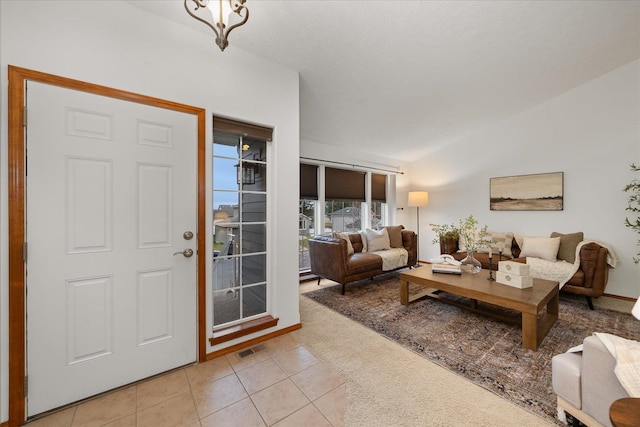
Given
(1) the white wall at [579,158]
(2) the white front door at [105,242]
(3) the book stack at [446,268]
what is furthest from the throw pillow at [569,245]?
(2) the white front door at [105,242]

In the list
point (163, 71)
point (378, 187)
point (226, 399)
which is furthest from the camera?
point (378, 187)

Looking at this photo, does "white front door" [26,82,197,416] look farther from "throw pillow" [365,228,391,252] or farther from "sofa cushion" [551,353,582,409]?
"throw pillow" [365,228,391,252]

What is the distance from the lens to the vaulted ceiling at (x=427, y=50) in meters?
1.99

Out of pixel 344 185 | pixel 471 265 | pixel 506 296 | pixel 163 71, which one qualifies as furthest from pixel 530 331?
pixel 163 71

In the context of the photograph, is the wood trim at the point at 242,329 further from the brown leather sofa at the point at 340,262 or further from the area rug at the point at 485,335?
the brown leather sofa at the point at 340,262

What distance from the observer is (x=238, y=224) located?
2236 mm

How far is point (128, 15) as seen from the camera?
1.69 meters

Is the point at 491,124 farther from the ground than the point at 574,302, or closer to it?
farther from the ground

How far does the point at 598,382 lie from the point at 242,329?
2192 mm

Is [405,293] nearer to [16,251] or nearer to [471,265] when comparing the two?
[471,265]

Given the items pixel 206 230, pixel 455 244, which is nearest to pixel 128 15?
pixel 206 230

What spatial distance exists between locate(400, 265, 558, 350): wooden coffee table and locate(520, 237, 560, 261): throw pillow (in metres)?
1.11

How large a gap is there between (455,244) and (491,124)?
2268 millimetres

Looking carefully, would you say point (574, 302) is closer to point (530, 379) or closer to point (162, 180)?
point (530, 379)
